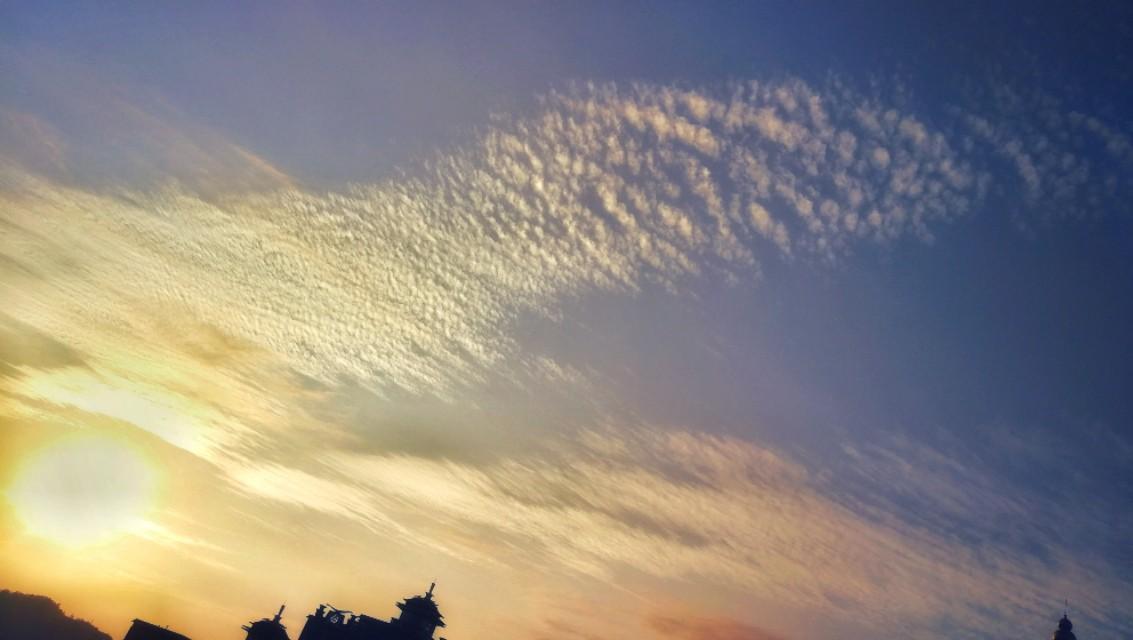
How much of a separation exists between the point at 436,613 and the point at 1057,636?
6338 cm

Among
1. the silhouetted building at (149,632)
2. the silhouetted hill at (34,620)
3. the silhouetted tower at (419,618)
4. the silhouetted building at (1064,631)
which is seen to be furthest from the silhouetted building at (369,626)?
the silhouetted hill at (34,620)

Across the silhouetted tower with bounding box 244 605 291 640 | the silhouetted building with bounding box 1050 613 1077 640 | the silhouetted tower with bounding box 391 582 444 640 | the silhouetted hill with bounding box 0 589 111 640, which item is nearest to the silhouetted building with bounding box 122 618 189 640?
the silhouetted tower with bounding box 244 605 291 640

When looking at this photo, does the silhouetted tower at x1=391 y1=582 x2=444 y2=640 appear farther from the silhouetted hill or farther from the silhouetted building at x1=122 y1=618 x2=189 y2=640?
the silhouetted hill

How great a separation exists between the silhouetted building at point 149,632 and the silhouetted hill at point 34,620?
101284mm

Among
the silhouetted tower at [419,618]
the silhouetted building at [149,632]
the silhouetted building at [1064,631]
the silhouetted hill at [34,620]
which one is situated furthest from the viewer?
the silhouetted hill at [34,620]

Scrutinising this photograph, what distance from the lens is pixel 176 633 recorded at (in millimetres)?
38281

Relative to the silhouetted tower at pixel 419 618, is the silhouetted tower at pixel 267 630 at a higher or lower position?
lower

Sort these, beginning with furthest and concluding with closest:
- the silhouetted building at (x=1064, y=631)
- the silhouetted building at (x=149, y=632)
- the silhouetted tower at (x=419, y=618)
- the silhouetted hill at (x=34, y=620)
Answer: the silhouetted hill at (x=34, y=620)
the silhouetted building at (x=1064, y=631)
the silhouetted tower at (x=419, y=618)
the silhouetted building at (x=149, y=632)

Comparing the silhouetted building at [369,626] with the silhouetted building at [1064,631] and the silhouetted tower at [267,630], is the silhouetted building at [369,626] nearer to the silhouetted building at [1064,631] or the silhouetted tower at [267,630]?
the silhouetted tower at [267,630]

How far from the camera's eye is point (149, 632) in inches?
1480

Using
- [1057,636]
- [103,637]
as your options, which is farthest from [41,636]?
[1057,636]

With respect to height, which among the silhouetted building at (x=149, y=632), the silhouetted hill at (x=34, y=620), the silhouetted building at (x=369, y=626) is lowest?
the silhouetted hill at (x=34, y=620)

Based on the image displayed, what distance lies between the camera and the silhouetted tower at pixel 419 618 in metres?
42.0

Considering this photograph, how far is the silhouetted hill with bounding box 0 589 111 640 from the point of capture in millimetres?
101000
